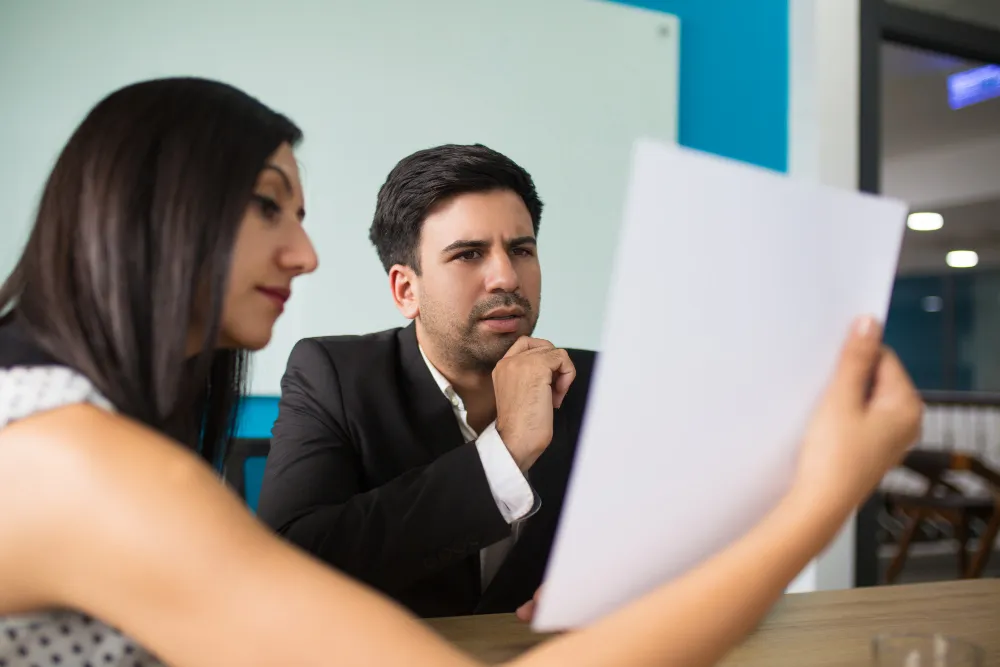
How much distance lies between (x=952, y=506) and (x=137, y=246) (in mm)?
5535

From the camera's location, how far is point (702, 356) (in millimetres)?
542

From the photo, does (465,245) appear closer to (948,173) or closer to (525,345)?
(525,345)

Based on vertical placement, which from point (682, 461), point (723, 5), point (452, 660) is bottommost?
point (452, 660)

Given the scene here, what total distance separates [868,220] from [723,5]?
191 cm

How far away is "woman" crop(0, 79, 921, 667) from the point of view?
0.46 metres

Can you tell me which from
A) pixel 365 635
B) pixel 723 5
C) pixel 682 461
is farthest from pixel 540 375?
pixel 723 5

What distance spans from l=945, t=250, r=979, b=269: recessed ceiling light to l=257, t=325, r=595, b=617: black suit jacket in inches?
345

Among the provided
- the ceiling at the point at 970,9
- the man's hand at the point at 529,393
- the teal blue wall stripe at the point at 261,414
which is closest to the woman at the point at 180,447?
the man's hand at the point at 529,393

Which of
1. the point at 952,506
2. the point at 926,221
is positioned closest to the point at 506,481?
the point at 952,506

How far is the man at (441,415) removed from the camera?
1068mm

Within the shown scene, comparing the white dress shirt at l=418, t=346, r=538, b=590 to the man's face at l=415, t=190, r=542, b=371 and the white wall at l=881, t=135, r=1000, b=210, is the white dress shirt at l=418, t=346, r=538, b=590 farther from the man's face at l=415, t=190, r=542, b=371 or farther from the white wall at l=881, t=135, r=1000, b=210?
the white wall at l=881, t=135, r=1000, b=210

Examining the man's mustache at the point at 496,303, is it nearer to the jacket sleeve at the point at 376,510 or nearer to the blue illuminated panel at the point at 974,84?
the jacket sleeve at the point at 376,510

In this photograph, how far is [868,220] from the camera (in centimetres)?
59

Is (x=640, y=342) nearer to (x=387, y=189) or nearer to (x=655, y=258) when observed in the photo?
(x=655, y=258)
